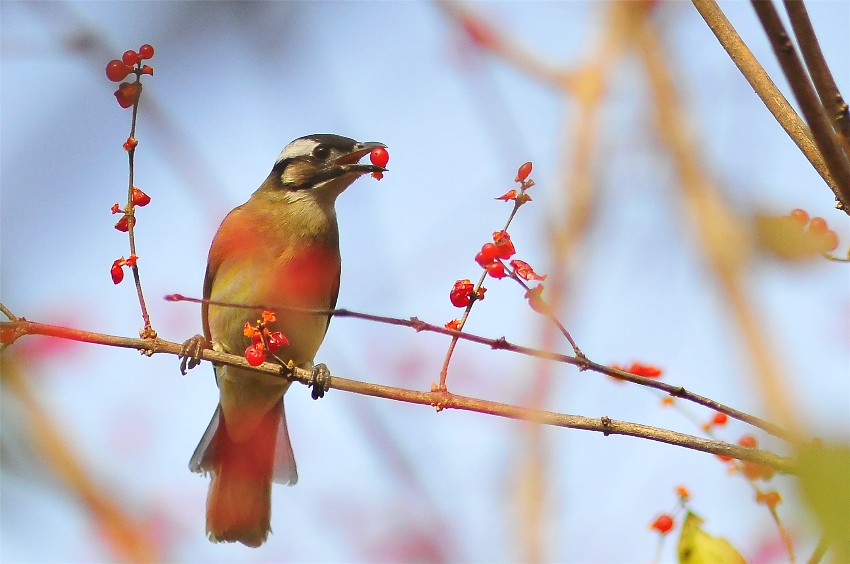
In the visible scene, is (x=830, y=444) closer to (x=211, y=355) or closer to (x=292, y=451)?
(x=211, y=355)

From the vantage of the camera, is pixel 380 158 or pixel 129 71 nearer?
pixel 129 71

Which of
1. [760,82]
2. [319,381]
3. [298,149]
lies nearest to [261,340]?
[319,381]

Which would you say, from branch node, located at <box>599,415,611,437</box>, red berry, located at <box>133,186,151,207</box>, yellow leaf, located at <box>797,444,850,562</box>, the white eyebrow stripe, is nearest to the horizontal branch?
branch node, located at <box>599,415,611,437</box>

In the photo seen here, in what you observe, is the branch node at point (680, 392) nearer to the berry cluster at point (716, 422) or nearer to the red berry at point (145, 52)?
the berry cluster at point (716, 422)

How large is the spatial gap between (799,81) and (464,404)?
1.41 m

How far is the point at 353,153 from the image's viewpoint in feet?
21.5

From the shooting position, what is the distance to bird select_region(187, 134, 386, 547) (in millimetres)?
6320

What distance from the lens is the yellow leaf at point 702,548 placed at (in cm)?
249

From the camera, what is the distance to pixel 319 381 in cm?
417

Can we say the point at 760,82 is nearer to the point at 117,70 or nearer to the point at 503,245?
the point at 503,245

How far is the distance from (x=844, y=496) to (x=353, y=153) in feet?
18.8

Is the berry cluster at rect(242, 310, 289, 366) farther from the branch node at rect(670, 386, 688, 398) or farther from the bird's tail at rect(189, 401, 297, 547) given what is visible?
the bird's tail at rect(189, 401, 297, 547)

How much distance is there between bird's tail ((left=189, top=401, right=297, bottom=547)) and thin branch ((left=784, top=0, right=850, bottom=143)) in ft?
16.0

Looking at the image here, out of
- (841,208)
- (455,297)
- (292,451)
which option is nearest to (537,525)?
(455,297)
